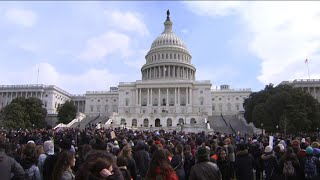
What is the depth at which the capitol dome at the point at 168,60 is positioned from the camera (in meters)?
119

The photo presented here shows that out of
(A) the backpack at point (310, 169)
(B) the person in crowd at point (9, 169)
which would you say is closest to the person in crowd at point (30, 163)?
(B) the person in crowd at point (9, 169)

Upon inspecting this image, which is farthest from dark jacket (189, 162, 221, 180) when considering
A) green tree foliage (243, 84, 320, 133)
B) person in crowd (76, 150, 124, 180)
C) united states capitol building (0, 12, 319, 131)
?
united states capitol building (0, 12, 319, 131)

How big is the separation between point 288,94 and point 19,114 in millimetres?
59680

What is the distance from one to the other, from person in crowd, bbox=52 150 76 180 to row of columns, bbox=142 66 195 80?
11131 centimetres

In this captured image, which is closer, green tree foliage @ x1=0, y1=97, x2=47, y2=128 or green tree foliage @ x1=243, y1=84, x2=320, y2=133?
green tree foliage @ x1=243, y1=84, x2=320, y2=133

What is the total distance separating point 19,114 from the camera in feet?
262

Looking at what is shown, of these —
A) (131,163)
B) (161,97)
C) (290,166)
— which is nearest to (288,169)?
(290,166)

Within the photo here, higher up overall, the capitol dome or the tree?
the capitol dome

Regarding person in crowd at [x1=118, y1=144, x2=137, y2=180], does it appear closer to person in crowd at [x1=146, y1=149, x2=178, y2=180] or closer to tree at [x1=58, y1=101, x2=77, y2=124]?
person in crowd at [x1=146, y1=149, x2=178, y2=180]

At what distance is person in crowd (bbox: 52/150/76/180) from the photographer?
6.47 m

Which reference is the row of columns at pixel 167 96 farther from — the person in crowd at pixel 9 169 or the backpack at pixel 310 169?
the person in crowd at pixel 9 169

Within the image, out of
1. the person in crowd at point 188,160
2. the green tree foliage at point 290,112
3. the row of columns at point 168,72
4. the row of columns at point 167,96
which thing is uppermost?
the row of columns at point 168,72

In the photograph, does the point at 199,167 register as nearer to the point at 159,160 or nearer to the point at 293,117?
the point at 159,160

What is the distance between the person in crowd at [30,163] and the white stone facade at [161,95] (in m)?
82.1
